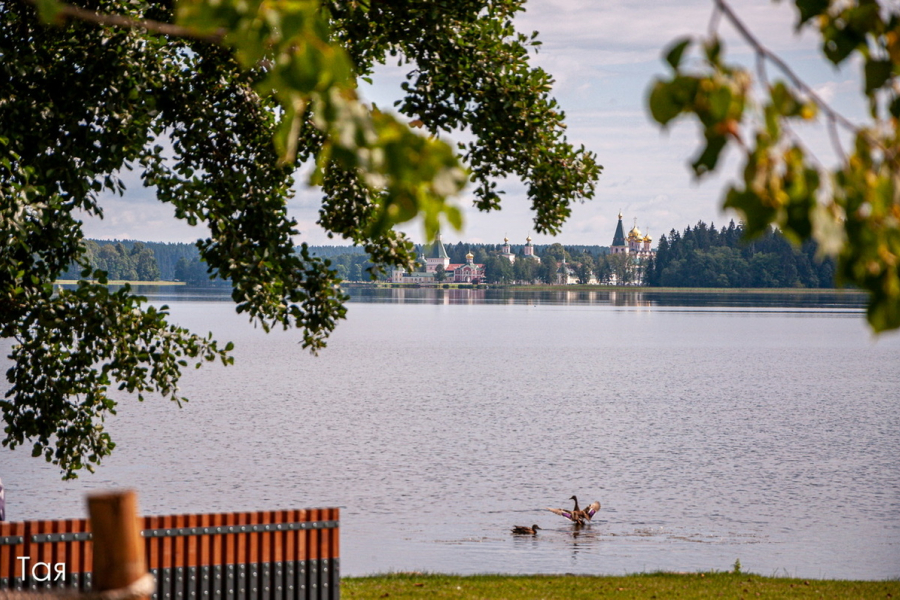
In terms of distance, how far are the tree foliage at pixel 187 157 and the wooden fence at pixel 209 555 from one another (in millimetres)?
2976

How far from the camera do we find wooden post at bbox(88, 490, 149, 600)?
3434 millimetres

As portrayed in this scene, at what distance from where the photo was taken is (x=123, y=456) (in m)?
33.2

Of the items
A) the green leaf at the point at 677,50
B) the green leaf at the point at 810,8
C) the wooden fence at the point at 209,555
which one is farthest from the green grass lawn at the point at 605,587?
the green leaf at the point at 677,50

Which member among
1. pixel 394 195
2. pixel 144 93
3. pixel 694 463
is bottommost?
pixel 694 463

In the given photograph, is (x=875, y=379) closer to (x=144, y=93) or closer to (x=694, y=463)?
(x=694, y=463)

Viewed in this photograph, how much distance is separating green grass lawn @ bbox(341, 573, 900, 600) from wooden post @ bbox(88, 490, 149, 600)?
10124 millimetres

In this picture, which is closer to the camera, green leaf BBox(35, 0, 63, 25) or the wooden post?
green leaf BBox(35, 0, 63, 25)

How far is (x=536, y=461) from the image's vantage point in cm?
3338

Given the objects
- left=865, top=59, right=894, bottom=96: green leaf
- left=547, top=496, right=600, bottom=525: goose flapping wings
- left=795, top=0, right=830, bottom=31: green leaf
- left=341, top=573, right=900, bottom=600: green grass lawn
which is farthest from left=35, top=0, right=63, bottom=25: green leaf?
left=547, top=496, right=600, bottom=525: goose flapping wings

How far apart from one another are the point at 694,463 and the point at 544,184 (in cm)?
2324

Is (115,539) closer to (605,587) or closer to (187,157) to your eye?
(187,157)

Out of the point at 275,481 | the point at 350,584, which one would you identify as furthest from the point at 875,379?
the point at 350,584

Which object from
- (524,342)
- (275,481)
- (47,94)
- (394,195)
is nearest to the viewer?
(394,195)

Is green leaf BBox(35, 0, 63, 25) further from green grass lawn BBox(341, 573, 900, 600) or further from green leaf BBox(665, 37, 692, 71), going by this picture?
green grass lawn BBox(341, 573, 900, 600)
